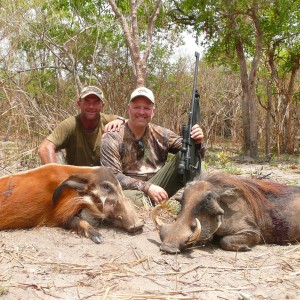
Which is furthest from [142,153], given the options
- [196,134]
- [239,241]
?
[239,241]

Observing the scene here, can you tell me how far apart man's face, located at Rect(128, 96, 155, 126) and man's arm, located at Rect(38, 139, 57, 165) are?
1011 millimetres

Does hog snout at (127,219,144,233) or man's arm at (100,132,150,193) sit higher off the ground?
man's arm at (100,132,150,193)

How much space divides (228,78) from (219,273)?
12899mm

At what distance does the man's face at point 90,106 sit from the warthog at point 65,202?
1540 millimetres

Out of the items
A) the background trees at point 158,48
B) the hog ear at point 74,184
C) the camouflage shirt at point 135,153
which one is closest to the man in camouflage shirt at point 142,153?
the camouflage shirt at point 135,153

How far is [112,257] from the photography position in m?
3.10

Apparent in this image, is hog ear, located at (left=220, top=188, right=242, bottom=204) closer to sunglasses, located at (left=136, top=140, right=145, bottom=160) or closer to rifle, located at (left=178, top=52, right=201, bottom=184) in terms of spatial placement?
rifle, located at (left=178, top=52, right=201, bottom=184)

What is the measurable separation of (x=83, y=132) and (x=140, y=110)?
44.7 inches

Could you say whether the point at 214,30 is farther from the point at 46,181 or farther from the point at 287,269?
the point at 287,269

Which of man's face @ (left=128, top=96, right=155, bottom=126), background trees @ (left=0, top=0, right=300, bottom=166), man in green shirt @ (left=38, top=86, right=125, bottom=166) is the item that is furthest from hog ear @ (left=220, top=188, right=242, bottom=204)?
background trees @ (left=0, top=0, right=300, bottom=166)

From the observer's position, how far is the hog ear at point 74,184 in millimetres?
3699

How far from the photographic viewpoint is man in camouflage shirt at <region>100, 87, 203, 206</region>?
435 centimetres

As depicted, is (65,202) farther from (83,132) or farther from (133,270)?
(83,132)

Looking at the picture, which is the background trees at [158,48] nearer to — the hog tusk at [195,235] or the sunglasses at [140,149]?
the sunglasses at [140,149]
